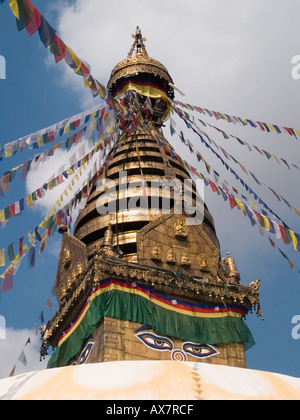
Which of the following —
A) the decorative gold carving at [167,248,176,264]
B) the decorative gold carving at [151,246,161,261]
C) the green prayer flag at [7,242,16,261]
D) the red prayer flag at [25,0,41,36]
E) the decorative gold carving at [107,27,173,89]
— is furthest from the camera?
the decorative gold carving at [107,27,173,89]

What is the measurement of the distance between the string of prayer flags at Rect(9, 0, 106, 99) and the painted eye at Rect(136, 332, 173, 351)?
6096 millimetres

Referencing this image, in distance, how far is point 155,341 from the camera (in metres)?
13.5

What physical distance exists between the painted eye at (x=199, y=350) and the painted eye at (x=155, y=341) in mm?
433

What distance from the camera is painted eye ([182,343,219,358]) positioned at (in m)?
13.7

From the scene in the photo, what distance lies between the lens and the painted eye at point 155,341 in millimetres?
13305

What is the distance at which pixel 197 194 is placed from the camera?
19078mm

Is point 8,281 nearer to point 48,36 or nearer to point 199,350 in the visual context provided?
point 199,350

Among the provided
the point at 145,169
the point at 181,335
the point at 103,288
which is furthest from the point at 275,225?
the point at 145,169

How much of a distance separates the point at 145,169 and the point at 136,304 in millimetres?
6143

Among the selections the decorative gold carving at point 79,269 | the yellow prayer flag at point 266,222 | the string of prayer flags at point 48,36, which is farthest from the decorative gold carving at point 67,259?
the string of prayer flags at point 48,36

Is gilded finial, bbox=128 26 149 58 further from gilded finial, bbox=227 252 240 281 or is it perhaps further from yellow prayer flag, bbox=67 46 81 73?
yellow prayer flag, bbox=67 46 81 73

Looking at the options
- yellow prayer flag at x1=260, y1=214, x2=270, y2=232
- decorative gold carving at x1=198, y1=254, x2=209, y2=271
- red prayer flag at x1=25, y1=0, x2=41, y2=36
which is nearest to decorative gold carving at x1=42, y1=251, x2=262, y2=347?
decorative gold carving at x1=198, y1=254, x2=209, y2=271
